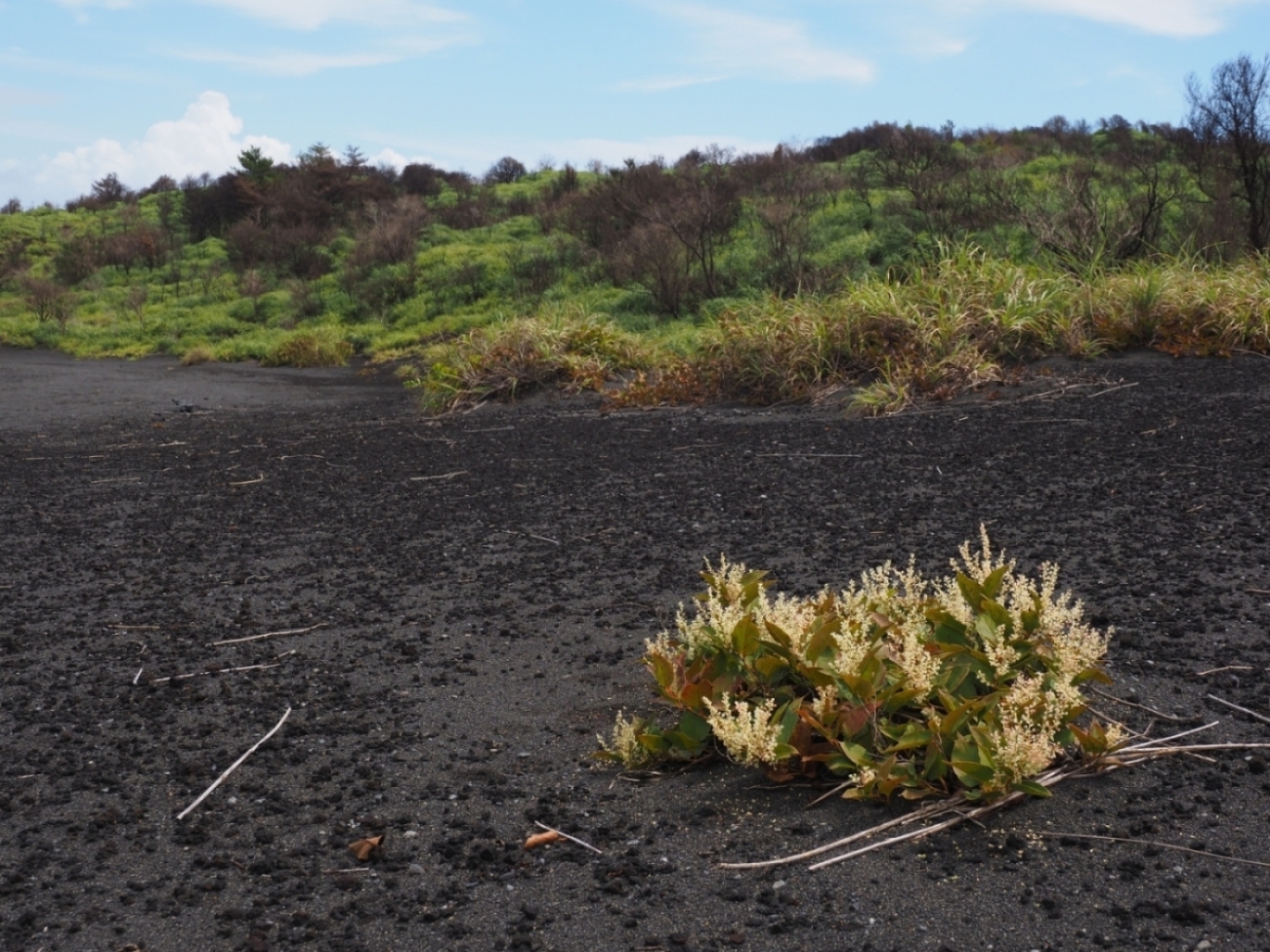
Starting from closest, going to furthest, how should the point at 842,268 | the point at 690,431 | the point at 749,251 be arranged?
the point at 690,431 → the point at 842,268 → the point at 749,251

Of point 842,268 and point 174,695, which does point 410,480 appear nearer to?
point 174,695

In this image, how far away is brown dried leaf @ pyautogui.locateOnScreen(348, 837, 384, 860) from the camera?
2369 millimetres

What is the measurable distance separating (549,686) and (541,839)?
36.1 inches

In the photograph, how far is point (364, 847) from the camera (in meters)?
2.38

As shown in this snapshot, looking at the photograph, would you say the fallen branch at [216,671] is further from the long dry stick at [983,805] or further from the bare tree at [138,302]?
the bare tree at [138,302]

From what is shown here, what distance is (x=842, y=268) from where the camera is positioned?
13.7 metres

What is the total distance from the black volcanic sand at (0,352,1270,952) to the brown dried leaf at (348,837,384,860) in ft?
0.07

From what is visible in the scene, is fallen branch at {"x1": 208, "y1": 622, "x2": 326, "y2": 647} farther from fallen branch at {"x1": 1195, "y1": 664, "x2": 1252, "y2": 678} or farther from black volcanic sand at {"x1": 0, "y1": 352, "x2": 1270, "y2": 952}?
fallen branch at {"x1": 1195, "y1": 664, "x2": 1252, "y2": 678}

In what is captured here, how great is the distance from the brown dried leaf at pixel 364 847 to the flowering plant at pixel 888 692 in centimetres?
55

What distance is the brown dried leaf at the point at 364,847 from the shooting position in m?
2.37

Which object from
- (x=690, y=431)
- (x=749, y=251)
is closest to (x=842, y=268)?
(x=749, y=251)

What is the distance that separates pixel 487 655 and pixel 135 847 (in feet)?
4.21

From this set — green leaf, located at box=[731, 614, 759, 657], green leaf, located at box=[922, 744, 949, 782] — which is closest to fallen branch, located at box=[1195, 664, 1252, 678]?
green leaf, located at box=[922, 744, 949, 782]

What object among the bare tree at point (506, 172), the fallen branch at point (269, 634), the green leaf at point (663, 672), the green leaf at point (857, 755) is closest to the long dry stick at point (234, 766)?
the fallen branch at point (269, 634)
